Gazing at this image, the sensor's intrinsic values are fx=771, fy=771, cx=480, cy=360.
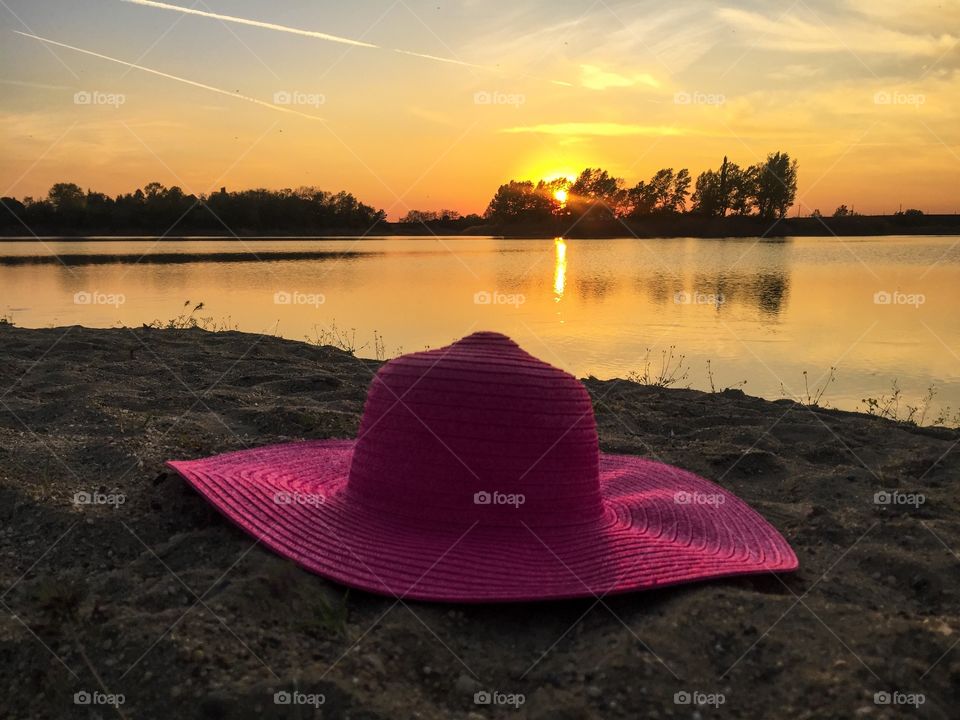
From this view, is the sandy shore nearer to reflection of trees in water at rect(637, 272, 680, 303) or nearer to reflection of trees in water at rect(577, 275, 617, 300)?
reflection of trees in water at rect(637, 272, 680, 303)

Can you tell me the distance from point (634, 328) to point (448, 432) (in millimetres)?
8748

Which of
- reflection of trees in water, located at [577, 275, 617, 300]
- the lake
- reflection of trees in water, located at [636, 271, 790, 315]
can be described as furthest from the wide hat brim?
reflection of trees in water, located at [577, 275, 617, 300]

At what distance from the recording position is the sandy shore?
221 centimetres

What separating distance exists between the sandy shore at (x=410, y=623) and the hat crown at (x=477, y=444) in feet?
1.64

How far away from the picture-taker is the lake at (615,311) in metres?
8.73

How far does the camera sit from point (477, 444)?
3.11 m

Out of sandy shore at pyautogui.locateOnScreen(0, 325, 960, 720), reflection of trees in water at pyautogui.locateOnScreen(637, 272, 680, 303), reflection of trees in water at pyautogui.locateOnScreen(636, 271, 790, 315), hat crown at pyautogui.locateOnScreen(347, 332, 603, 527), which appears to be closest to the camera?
sandy shore at pyautogui.locateOnScreen(0, 325, 960, 720)

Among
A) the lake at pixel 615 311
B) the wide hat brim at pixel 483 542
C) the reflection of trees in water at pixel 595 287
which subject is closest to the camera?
the wide hat brim at pixel 483 542

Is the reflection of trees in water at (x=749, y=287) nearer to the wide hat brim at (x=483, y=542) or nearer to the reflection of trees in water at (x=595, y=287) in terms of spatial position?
the reflection of trees in water at (x=595, y=287)

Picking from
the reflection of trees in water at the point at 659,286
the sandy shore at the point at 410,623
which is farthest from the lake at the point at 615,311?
the sandy shore at the point at 410,623

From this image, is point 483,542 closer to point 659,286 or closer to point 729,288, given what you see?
point 729,288

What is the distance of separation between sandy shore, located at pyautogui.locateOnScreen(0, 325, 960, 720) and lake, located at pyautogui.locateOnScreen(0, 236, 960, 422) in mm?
4043

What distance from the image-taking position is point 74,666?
2.25 metres

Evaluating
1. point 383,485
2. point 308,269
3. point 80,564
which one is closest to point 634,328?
point 383,485
